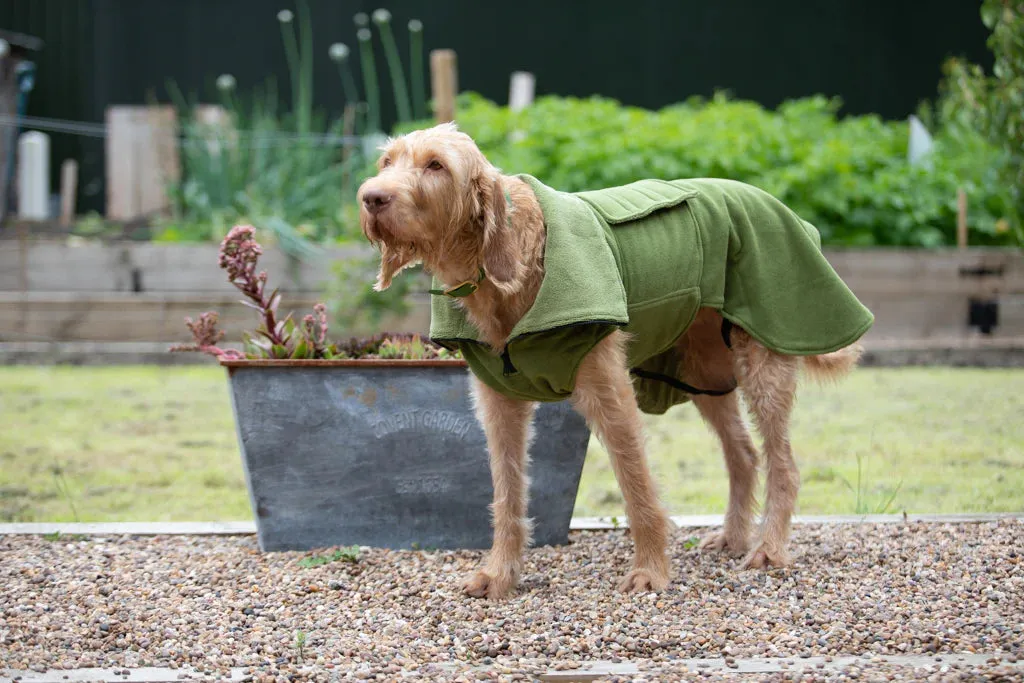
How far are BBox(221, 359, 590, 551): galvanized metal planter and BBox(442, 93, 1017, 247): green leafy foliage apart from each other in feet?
17.8

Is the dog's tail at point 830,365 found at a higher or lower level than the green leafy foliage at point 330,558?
higher

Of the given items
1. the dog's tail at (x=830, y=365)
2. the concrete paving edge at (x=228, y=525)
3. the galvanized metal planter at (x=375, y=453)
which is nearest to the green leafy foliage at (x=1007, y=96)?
the dog's tail at (x=830, y=365)

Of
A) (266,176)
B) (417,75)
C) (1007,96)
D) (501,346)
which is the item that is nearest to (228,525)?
(501,346)

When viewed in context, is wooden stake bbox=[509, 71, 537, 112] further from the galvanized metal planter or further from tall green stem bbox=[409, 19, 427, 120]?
the galvanized metal planter

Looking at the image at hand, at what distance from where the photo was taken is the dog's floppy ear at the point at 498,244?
3082 mm

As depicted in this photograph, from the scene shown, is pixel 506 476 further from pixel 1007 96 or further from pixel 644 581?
pixel 1007 96

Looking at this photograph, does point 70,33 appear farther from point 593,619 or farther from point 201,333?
point 593,619

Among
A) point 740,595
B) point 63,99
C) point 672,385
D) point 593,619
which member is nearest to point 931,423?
point 672,385

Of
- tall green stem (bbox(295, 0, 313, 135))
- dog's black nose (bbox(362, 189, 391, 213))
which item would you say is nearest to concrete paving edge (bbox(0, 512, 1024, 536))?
dog's black nose (bbox(362, 189, 391, 213))

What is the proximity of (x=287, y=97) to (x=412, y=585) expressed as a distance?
31.8 ft

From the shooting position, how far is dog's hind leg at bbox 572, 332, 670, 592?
11.0 feet

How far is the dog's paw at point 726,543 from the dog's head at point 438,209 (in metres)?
1.53

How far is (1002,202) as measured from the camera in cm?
941

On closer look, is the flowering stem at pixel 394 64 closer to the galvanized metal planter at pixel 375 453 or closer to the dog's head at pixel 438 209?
the galvanized metal planter at pixel 375 453
